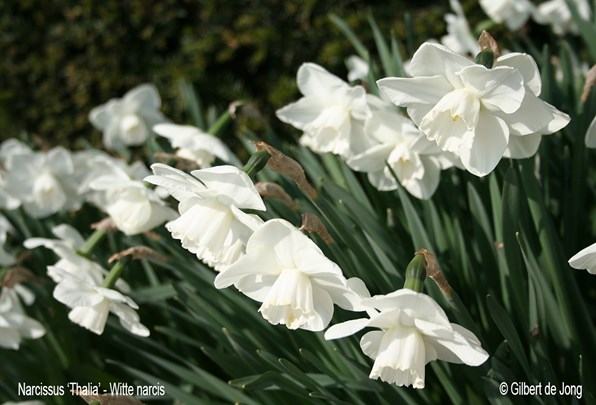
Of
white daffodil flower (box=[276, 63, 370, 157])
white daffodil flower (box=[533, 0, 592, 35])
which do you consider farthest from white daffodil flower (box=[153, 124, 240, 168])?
white daffodil flower (box=[533, 0, 592, 35])

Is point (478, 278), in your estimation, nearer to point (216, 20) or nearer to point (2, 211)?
point (2, 211)

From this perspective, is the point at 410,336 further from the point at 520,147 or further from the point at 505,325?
the point at 520,147

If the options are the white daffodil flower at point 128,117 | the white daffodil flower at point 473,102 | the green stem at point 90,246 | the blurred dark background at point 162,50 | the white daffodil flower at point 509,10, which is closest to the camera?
the white daffodil flower at point 473,102

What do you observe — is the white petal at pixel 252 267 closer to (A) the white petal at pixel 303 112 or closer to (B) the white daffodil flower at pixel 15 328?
(A) the white petal at pixel 303 112

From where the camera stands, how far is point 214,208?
4.17ft

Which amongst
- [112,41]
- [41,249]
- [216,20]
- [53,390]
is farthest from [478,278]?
[112,41]

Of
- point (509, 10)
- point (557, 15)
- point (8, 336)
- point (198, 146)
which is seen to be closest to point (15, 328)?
point (8, 336)

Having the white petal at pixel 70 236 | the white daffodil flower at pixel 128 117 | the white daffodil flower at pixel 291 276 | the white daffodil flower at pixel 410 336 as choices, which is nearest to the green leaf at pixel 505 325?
the white daffodil flower at pixel 410 336

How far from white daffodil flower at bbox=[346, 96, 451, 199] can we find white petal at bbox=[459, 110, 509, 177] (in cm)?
28

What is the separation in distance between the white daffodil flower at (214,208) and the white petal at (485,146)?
365mm

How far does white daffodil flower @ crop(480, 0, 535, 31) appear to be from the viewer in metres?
2.47

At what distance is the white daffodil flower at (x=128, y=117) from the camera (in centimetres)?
265

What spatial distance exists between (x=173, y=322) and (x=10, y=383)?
1.57ft

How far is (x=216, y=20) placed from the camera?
348cm
